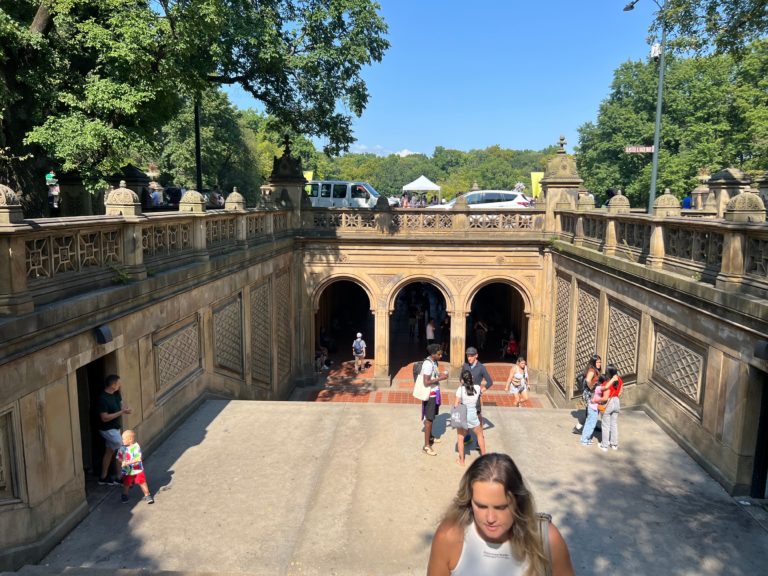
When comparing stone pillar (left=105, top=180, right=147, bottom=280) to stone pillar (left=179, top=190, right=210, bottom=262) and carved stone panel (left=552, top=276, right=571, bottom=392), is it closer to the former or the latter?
stone pillar (left=179, top=190, right=210, bottom=262)

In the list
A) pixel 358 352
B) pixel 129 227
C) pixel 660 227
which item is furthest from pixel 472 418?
pixel 358 352

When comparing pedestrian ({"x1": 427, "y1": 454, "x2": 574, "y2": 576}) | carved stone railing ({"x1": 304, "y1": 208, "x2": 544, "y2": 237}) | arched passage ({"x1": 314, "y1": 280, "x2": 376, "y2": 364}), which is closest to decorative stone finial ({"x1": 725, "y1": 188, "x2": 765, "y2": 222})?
pedestrian ({"x1": 427, "y1": 454, "x2": 574, "y2": 576})

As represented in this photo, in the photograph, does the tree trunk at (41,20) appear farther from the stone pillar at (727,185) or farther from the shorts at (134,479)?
the stone pillar at (727,185)

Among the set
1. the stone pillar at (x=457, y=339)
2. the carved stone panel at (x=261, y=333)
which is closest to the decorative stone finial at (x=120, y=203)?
the carved stone panel at (x=261, y=333)

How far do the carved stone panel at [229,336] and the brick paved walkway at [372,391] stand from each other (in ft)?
17.2

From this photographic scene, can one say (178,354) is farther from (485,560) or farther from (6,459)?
(485,560)

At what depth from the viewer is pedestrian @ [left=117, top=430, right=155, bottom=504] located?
21.1 feet

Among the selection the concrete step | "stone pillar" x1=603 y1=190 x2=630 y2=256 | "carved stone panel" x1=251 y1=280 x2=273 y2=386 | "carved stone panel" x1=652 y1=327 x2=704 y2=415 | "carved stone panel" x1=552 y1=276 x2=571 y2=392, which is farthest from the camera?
"carved stone panel" x1=552 y1=276 x2=571 y2=392

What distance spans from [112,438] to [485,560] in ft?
18.3

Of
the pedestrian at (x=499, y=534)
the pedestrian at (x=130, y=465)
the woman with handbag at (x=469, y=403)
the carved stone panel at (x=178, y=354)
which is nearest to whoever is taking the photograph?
the pedestrian at (x=499, y=534)

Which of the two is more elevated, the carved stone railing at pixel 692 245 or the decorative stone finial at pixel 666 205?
the decorative stone finial at pixel 666 205

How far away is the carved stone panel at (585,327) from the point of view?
12.3 metres

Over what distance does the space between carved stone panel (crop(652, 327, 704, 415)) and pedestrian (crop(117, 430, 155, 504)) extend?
23.4 feet

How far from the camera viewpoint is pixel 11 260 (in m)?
5.06
